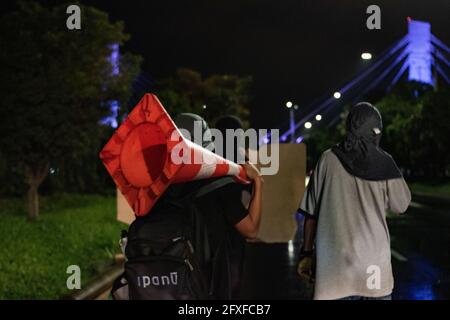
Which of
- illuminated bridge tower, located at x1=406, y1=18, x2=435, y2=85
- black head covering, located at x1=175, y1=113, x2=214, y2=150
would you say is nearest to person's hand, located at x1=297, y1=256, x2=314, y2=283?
black head covering, located at x1=175, y1=113, x2=214, y2=150

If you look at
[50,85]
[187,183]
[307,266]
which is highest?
[50,85]

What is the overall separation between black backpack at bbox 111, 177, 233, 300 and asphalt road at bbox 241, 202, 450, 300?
191 inches

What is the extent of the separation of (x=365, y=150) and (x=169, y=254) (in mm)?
1255

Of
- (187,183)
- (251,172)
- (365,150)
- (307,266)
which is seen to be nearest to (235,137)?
(251,172)

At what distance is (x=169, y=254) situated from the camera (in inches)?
105

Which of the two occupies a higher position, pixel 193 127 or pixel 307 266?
pixel 193 127

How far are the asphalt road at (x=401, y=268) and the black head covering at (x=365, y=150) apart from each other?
4292mm

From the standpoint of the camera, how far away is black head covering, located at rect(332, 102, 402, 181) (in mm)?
3301

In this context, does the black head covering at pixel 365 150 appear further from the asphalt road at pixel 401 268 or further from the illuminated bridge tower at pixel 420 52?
the illuminated bridge tower at pixel 420 52

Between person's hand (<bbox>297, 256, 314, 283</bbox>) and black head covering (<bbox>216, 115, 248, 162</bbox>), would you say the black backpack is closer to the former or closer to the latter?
black head covering (<bbox>216, 115, 248, 162</bbox>)

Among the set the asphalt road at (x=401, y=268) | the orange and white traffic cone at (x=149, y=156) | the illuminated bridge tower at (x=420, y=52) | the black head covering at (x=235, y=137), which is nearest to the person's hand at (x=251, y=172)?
the black head covering at (x=235, y=137)

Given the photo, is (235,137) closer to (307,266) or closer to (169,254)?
(169,254)

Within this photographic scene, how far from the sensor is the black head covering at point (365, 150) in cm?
330
